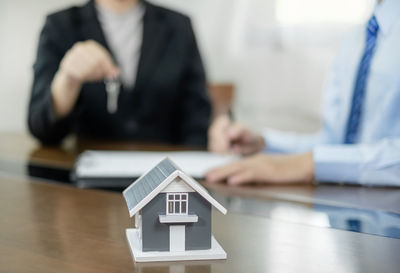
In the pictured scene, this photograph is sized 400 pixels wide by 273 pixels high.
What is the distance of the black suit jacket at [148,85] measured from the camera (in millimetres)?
1724

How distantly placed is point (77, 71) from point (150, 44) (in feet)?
1.73

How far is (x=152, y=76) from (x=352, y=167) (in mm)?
967

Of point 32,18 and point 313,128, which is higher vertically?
point 32,18

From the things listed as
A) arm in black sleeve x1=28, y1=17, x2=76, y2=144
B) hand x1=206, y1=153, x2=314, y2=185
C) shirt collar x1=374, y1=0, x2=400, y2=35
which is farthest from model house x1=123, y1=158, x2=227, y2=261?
arm in black sleeve x1=28, y1=17, x2=76, y2=144

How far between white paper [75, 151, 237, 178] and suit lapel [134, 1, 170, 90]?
0.52m

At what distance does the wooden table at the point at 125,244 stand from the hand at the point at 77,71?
0.53 metres

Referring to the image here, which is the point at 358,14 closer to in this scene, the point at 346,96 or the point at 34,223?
the point at 346,96

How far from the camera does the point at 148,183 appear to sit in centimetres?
62

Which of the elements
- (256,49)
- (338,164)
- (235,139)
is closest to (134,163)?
(235,139)

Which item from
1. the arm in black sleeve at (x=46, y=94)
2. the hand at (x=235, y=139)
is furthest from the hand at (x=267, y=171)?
the arm in black sleeve at (x=46, y=94)

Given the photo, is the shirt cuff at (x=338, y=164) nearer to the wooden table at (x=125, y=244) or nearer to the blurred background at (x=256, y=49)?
the wooden table at (x=125, y=244)

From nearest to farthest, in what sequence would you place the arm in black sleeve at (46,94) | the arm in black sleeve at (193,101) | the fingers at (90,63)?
the fingers at (90,63) → the arm in black sleeve at (46,94) → the arm in black sleeve at (193,101)

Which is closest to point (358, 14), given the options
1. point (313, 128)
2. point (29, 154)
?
point (313, 128)

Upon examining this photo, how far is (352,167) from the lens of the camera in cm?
105
